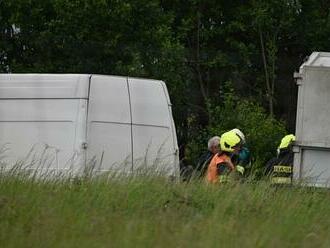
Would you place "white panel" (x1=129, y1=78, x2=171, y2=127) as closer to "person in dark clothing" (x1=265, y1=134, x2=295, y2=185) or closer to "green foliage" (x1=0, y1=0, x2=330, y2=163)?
"person in dark clothing" (x1=265, y1=134, x2=295, y2=185)

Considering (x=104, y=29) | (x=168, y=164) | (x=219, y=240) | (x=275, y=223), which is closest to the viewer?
(x=219, y=240)

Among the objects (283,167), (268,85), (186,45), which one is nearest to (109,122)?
(283,167)

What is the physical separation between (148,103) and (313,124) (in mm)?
2583

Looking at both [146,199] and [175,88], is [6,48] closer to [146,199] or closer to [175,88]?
[175,88]

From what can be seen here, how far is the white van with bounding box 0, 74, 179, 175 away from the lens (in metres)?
11.3

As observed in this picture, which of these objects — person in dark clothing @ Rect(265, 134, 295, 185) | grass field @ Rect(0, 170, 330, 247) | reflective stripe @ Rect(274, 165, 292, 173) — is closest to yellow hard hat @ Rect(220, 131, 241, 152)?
person in dark clothing @ Rect(265, 134, 295, 185)

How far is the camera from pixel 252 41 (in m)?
23.0

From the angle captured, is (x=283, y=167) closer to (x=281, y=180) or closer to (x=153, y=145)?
(x=281, y=180)

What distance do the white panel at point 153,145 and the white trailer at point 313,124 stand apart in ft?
6.12

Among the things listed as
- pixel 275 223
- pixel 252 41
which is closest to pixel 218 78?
pixel 252 41

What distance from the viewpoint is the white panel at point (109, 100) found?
1148cm

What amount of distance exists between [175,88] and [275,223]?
12814 mm

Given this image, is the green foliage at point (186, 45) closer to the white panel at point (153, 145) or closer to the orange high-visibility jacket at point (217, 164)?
the white panel at point (153, 145)

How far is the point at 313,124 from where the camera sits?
10.1 metres
